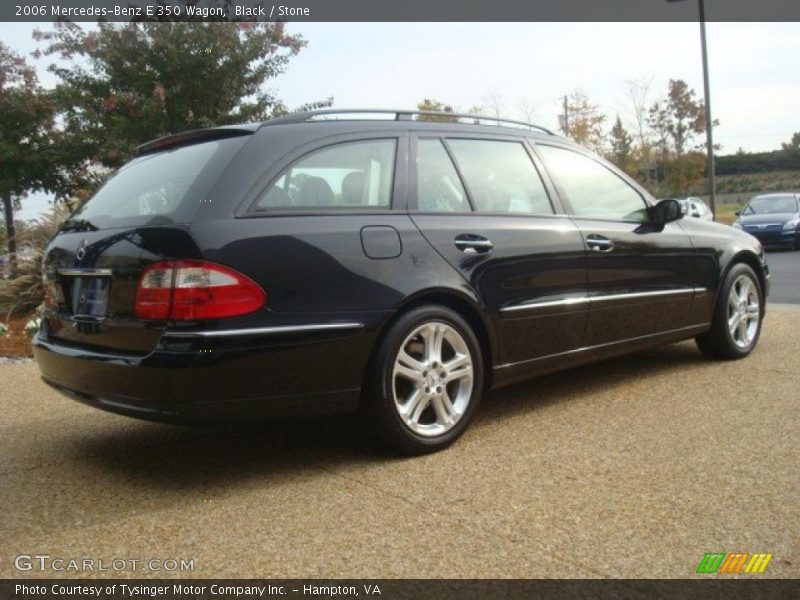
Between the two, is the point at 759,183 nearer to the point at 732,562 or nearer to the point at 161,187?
the point at 161,187

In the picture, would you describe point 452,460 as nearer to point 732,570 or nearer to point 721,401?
point 732,570

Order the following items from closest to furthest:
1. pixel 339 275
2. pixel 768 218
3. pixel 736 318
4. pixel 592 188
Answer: pixel 339 275
pixel 592 188
pixel 736 318
pixel 768 218

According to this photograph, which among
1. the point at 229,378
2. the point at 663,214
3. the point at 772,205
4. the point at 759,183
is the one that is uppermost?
the point at 759,183

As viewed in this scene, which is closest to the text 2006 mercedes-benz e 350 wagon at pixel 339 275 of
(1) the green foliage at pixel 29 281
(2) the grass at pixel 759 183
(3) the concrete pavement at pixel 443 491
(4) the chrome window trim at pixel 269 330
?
(4) the chrome window trim at pixel 269 330

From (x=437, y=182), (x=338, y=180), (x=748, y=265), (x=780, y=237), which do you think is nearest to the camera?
(x=338, y=180)

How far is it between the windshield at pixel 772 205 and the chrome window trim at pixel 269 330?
759 inches

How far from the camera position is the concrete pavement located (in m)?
2.55

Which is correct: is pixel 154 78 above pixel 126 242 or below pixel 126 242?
above

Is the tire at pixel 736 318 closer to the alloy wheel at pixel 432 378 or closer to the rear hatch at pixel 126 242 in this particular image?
the alloy wheel at pixel 432 378

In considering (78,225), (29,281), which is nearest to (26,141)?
(29,281)

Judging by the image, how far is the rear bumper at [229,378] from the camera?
300 centimetres

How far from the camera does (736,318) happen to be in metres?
5.64

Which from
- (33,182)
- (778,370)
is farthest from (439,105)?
(778,370)

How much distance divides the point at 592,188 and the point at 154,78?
9.49 metres
